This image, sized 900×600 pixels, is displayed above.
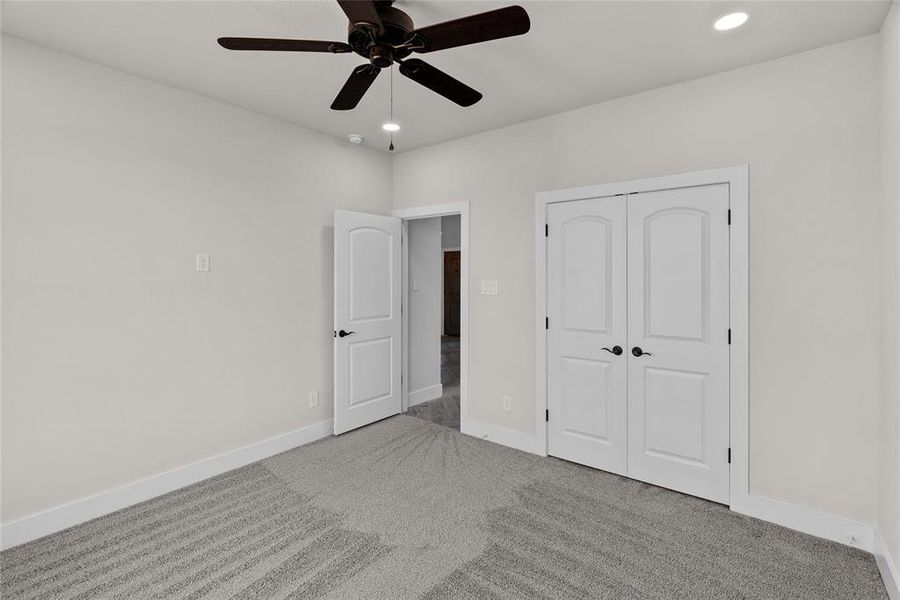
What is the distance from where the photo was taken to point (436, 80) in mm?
2016

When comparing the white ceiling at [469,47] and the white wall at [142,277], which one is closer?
the white ceiling at [469,47]

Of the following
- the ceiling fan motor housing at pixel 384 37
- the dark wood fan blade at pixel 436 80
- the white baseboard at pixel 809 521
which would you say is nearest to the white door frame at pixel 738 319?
the white baseboard at pixel 809 521

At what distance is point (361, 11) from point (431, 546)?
238cm

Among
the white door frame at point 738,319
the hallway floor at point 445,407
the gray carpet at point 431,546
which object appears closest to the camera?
the gray carpet at point 431,546

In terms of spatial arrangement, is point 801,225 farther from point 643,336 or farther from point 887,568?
point 887,568

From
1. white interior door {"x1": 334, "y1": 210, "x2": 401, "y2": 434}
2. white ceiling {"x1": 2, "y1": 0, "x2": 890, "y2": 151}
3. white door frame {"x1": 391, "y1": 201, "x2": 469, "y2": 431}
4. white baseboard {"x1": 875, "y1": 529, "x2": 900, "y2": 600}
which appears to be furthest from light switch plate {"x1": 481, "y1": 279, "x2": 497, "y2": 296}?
white baseboard {"x1": 875, "y1": 529, "x2": 900, "y2": 600}

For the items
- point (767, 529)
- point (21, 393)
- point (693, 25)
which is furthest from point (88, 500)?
point (693, 25)

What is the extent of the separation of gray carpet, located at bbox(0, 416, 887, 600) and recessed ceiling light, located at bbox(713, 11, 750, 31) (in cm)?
259

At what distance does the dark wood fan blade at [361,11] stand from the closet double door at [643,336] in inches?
80.9

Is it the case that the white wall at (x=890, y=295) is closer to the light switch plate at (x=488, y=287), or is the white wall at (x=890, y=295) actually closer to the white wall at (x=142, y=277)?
the light switch plate at (x=488, y=287)

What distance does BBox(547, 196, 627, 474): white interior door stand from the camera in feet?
10.1

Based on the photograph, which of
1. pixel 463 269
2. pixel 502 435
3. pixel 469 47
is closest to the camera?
pixel 469 47

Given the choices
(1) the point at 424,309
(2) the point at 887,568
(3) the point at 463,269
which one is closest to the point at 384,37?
→ (3) the point at 463,269

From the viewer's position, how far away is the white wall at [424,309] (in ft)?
15.9
